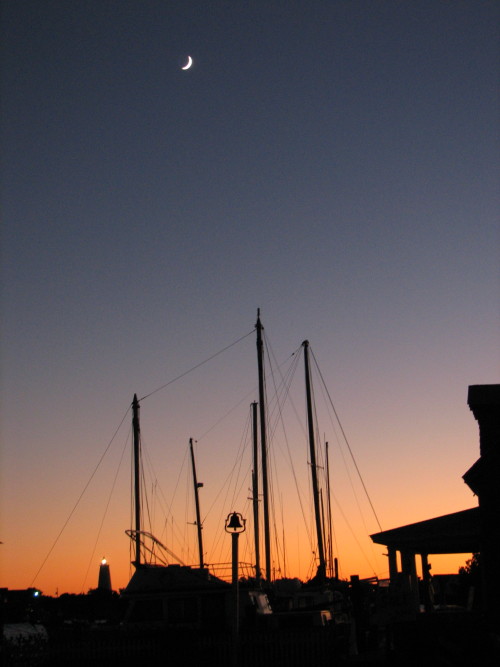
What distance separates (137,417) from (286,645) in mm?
22212

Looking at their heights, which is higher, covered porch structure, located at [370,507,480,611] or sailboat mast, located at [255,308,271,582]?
sailboat mast, located at [255,308,271,582]

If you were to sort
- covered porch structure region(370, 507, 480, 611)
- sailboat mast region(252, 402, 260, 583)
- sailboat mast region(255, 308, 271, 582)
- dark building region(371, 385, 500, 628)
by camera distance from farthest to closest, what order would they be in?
sailboat mast region(252, 402, 260, 583), sailboat mast region(255, 308, 271, 582), covered porch structure region(370, 507, 480, 611), dark building region(371, 385, 500, 628)

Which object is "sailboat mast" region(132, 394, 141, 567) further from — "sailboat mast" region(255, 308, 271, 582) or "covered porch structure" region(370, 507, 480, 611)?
"covered porch structure" region(370, 507, 480, 611)

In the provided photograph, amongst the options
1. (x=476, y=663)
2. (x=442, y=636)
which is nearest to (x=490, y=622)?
(x=442, y=636)

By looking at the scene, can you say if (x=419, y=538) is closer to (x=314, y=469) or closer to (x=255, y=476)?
(x=314, y=469)

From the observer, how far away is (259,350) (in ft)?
134

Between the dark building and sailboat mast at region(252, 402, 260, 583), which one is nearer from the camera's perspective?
the dark building

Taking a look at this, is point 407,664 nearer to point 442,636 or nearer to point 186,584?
point 442,636

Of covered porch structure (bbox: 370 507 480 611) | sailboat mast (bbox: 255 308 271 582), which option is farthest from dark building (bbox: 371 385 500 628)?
sailboat mast (bbox: 255 308 271 582)

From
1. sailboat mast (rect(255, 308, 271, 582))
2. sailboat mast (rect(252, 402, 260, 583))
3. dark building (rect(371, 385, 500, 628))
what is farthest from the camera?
sailboat mast (rect(252, 402, 260, 583))

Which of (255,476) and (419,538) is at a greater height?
(255,476)

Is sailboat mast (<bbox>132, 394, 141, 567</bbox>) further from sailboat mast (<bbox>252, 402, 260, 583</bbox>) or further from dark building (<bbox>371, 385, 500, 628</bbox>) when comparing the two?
dark building (<bbox>371, 385, 500, 628</bbox>)

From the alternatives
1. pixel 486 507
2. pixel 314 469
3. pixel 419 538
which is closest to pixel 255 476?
pixel 314 469

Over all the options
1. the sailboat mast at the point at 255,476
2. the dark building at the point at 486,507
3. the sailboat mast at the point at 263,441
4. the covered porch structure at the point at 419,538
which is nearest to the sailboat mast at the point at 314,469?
the sailboat mast at the point at 263,441
